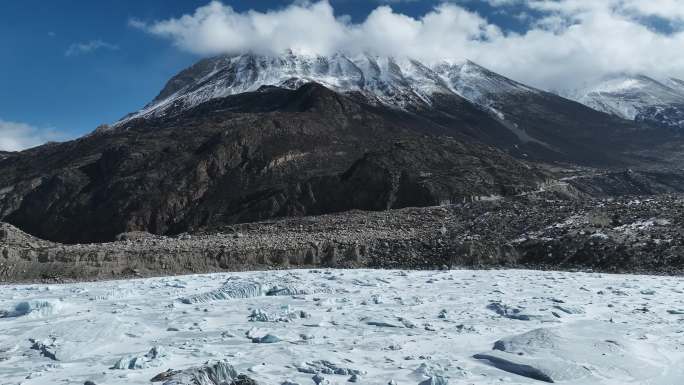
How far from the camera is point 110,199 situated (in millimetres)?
52719

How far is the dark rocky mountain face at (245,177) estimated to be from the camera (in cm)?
4494

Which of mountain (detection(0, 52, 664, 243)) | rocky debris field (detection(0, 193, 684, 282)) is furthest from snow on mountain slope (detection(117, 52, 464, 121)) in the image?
rocky debris field (detection(0, 193, 684, 282))

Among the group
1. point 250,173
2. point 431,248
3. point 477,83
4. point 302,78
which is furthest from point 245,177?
point 477,83

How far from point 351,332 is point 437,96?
122 m

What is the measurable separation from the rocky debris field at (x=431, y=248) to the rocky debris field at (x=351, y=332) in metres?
3.19

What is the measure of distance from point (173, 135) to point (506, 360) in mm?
61144

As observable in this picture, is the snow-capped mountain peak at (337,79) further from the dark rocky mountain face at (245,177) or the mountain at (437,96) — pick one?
the dark rocky mountain face at (245,177)

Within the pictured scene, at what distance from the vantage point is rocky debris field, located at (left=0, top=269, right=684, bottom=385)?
8.79 metres

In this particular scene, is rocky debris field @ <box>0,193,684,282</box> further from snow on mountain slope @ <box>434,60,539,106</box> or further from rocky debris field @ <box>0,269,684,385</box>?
snow on mountain slope @ <box>434,60,539,106</box>

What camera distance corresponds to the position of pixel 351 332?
11305 mm

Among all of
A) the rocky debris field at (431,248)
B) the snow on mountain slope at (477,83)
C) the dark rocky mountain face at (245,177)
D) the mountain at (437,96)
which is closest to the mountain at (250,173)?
the dark rocky mountain face at (245,177)

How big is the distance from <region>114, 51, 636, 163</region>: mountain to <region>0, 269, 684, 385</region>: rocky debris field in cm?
7946

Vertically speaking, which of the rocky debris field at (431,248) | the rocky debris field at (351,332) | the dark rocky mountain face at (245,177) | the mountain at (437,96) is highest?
the mountain at (437,96)

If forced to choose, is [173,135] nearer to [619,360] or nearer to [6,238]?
[6,238]
